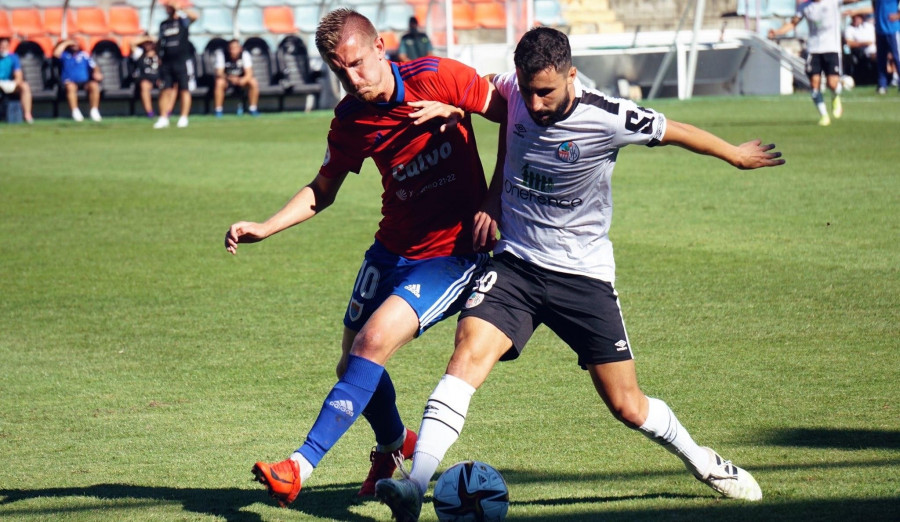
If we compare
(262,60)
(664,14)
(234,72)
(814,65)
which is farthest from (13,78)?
(814,65)

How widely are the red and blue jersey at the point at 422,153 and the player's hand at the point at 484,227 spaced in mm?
218

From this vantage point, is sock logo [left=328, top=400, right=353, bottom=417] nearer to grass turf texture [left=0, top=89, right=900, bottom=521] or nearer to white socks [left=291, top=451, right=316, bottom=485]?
white socks [left=291, top=451, right=316, bottom=485]

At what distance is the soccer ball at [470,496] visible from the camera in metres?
4.13

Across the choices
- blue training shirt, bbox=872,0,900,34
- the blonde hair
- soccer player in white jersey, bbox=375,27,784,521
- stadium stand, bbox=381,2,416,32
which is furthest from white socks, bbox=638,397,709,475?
stadium stand, bbox=381,2,416,32

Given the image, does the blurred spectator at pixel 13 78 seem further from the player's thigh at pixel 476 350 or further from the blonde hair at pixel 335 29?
the player's thigh at pixel 476 350

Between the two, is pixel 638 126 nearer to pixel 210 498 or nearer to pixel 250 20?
pixel 210 498

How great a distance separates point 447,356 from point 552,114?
9.83 feet

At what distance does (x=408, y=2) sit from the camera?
103 feet

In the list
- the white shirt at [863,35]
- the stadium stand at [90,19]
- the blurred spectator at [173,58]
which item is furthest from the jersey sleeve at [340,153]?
the stadium stand at [90,19]

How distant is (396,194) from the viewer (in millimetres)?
4863

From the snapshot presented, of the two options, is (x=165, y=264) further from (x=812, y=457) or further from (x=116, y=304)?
(x=812, y=457)

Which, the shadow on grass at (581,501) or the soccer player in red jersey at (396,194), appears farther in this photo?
the soccer player in red jersey at (396,194)

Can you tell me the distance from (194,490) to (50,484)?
2.14 feet

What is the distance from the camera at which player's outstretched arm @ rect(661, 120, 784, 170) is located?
14.3ft
